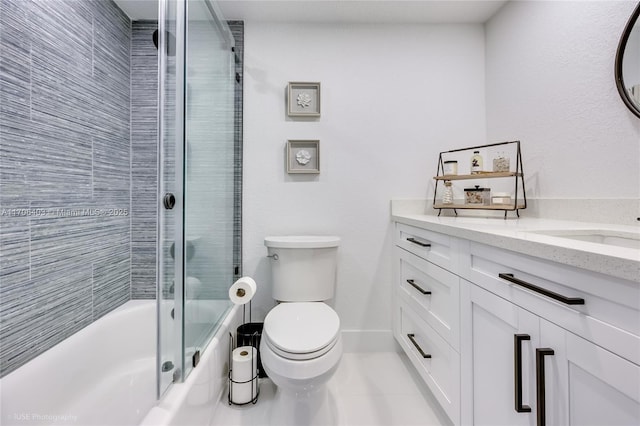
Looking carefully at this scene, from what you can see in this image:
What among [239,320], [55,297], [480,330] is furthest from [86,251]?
[480,330]

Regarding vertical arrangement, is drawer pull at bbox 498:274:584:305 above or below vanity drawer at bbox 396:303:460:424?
above

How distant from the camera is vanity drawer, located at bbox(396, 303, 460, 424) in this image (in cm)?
111

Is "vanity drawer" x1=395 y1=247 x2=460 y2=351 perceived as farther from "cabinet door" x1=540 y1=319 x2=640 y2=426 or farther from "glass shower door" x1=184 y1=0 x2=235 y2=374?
"glass shower door" x1=184 y1=0 x2=235 y2=374

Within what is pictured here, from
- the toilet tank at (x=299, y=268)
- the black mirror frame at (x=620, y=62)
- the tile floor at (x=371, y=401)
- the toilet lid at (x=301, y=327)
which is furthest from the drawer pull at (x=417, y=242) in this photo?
the black mirror frame at (x=620, y=62)

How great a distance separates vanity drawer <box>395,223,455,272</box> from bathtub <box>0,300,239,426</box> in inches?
42.1

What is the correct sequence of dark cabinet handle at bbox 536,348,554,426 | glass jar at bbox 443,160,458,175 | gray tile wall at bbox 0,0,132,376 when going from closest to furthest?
dark cabinet handle at bbox 536,348,554,426, gray tile wall at bbox 0,0,132,376, glass jar at bbox 443,160,458,175

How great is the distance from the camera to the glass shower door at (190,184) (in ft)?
3.03

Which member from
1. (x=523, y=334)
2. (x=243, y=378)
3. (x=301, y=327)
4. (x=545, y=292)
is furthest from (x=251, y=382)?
(x=545, y=292)

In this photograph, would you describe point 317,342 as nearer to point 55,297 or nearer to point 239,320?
point 239,320

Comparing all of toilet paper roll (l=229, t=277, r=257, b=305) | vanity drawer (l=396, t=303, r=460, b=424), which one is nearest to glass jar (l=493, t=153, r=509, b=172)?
vanity drawer (l=396, t=303, r=460, b=424)

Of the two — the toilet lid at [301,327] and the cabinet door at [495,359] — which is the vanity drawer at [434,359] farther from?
the toilet lid at [301,327]

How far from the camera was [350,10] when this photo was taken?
1771 millimetres

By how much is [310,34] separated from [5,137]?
5.46ft

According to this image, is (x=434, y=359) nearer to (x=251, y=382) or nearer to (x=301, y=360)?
(x=301, y=360)
